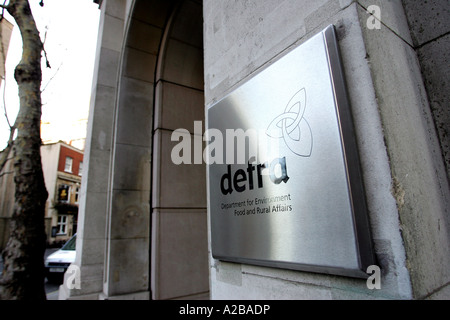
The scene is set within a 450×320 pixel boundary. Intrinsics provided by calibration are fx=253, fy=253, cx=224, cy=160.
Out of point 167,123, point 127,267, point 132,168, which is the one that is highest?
point 167,123

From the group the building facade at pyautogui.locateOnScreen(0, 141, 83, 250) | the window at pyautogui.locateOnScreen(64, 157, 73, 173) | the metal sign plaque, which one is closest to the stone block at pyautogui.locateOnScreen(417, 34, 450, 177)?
the metal sign plaque

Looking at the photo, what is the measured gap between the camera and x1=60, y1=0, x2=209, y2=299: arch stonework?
416cm

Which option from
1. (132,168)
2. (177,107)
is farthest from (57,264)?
(177,107)

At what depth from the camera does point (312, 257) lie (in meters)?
1.10

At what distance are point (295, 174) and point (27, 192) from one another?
12.8 feet

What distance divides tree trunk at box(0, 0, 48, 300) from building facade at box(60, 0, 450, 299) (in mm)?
1030

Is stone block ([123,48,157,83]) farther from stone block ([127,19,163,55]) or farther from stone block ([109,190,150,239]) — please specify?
stone block ([109,190,150,239])

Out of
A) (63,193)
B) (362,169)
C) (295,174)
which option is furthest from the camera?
(63,193)

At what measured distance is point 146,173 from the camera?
471cm

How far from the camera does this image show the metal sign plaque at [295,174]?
3.30ft

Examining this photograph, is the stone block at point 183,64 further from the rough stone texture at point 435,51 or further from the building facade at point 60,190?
the building facade at point 60,190

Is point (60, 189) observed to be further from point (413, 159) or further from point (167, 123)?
point (413, 159)

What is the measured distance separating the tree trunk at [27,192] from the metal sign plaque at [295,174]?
119 inches

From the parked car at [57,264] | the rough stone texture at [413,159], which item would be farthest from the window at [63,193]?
the rough stone texture at [413,159]
